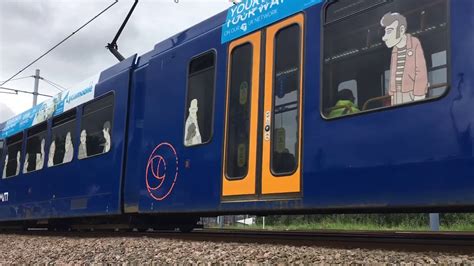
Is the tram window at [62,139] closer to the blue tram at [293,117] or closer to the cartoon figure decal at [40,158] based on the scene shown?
the cartoon figure decal at [40,158]

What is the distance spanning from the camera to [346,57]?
484cm

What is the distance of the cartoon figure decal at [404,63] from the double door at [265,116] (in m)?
1.03

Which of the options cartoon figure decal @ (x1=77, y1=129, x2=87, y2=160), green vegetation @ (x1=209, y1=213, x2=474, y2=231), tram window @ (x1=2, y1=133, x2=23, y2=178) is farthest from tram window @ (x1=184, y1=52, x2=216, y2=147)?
green vegetation @ (x1=209, y1=213, x2=474, y2=231)

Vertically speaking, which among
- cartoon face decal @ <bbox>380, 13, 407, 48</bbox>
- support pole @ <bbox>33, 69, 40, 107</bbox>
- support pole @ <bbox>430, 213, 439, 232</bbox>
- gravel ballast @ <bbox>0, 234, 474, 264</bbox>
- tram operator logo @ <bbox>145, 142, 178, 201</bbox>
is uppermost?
support pole @ <bbox>33, 69, 40, 107</bbox>

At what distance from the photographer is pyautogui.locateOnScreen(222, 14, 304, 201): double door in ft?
17.1

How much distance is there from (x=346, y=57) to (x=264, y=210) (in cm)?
174

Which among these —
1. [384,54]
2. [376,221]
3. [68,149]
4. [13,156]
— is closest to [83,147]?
[68,149]

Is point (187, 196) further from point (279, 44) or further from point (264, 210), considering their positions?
point (279, 44)

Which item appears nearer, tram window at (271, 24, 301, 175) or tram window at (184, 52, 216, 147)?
tram window at (271, 24, 301, 175)

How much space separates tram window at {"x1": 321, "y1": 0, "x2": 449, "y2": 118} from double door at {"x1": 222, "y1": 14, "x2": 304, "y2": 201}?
1.36ft

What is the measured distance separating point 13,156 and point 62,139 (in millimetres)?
3035

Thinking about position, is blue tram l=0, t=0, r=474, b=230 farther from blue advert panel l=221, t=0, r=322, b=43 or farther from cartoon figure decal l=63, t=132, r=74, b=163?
cartoon figure decal l=63, t=132, r=74, b=163

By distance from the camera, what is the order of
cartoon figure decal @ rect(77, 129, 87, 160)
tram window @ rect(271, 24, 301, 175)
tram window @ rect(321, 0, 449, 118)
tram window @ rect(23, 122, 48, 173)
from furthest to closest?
tram window @ rect(23, 122, 48, 173) → cartoon figure decal @ rect(77, 129, 87, 160) → tram window @ rect(271, 24, 301, 175) → tram window @ rect(321, 0, 449, 118)

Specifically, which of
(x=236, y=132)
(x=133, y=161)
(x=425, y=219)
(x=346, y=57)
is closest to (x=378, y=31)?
(x=346, y=57)
